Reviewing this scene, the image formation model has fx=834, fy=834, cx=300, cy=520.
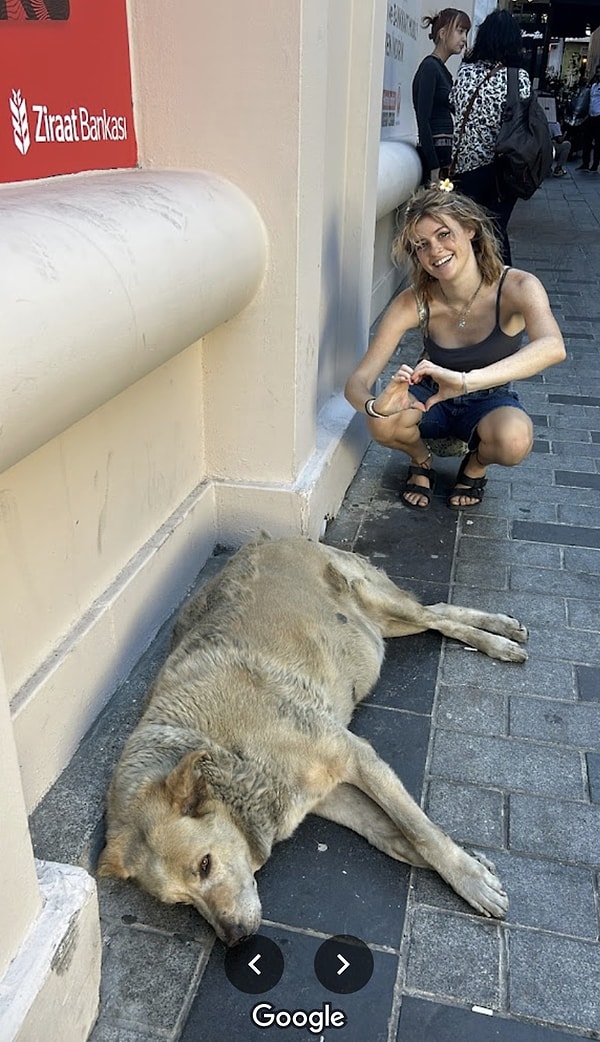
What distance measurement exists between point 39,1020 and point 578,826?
1.73 m

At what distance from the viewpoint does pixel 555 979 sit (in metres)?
2.27

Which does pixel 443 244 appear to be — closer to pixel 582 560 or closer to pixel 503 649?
pixel 582 560

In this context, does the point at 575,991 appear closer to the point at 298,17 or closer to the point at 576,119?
the point at 298,17

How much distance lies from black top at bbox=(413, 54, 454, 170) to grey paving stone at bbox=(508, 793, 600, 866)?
6347mm

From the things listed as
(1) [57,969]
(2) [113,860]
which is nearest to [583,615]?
(2) [113,860]

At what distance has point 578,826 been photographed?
8.95 feet

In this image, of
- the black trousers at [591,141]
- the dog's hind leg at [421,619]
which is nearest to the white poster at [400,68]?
the dog's hind leg at [421,619]

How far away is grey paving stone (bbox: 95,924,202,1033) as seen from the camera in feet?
7.24

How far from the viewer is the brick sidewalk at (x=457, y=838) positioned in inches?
87.1

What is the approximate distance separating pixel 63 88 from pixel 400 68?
277 inches

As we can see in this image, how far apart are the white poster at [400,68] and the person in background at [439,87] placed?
0.37m

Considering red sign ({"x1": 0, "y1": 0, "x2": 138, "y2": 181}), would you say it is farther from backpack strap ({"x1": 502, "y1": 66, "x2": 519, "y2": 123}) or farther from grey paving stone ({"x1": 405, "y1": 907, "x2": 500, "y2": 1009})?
backpack strap ({"x1": 502, "y1": 66, "x2": 519, "y2": 123})

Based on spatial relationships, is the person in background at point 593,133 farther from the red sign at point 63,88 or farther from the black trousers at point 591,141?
the red sign at point 63,88

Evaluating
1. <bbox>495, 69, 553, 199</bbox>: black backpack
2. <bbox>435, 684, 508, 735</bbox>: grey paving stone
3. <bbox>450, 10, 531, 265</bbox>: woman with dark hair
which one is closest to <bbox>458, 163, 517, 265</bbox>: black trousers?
<bbox>450, 10, 531, 265</bbox>: woman with dark hair
